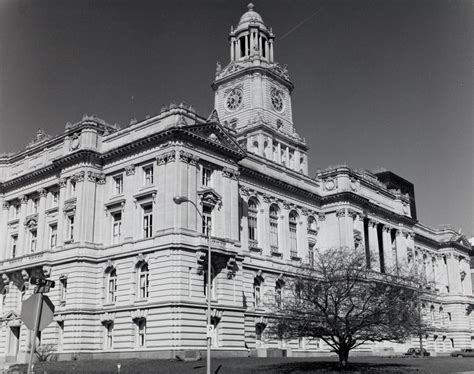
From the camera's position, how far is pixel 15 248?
6600 centimetres

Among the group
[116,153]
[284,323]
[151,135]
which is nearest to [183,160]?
Answer: [151,135]

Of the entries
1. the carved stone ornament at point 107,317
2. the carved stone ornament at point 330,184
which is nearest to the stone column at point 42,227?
the carved stone ornament at point 107,317

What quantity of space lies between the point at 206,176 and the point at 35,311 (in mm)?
43784

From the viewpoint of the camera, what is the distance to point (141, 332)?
51719mm

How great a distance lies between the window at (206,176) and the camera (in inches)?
2206

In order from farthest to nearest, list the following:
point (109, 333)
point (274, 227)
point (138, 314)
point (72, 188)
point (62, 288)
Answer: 1. point (274, 227)
2. point (72, 188)
3. point (62, 288)
4. point (109, 333)
5. point (138, 314)

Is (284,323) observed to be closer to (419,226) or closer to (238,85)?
(238,85)

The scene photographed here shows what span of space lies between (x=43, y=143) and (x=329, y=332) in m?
42.6

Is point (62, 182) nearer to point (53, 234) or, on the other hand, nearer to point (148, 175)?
point (53, 234)

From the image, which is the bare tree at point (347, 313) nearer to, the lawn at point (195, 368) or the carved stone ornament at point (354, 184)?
the lawn at point (195, 368)

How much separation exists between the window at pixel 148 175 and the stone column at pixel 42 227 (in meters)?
14.1

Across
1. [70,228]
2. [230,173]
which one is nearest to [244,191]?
[230,173]

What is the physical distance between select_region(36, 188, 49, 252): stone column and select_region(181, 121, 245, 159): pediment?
2046cm

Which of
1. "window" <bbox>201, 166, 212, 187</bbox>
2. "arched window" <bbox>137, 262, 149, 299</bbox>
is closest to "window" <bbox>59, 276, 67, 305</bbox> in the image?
"arched window" <bbox>137, 262, 149, 299</bbox>
